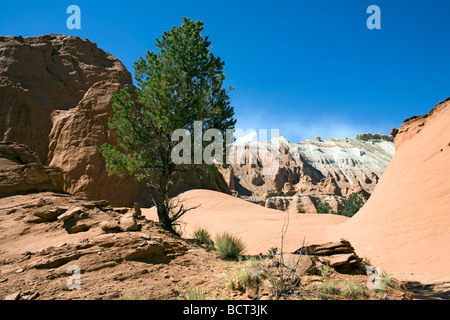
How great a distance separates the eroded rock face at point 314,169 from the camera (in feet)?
190

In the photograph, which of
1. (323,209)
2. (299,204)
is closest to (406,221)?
(323,209)

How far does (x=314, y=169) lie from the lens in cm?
7512

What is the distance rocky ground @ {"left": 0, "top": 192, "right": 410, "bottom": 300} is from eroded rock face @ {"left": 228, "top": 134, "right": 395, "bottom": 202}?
44848mm

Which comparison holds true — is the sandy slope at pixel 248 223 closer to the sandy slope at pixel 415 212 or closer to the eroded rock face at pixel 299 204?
the sandy slope at pixel 415 212

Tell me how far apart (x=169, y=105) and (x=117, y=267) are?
4.83 metres

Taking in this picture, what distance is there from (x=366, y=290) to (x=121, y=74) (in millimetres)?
29522

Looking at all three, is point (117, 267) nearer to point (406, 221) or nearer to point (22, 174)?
point (22, 174)

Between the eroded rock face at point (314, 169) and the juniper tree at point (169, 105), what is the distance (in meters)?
42.6

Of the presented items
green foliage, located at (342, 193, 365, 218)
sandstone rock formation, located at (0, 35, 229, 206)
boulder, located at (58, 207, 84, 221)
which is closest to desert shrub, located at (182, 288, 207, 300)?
boulder, located at (58, 207, 84, 221)

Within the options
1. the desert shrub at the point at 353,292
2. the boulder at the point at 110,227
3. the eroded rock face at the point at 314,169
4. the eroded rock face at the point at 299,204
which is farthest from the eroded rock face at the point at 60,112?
the eroded rock face at the point at 314,169

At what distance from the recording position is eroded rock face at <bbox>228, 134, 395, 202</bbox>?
2279 inches

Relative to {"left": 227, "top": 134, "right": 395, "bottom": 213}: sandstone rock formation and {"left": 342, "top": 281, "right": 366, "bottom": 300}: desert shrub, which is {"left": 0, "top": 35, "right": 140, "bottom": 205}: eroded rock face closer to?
{"left": 342, "top": 281, "right": 366, "bottom": 300}: desert shrub

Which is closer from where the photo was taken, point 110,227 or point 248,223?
point 110,227
